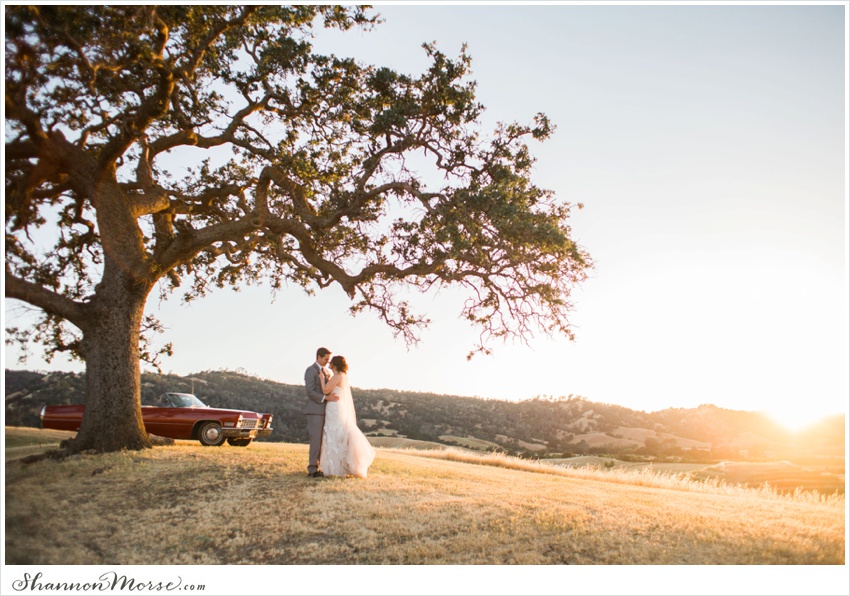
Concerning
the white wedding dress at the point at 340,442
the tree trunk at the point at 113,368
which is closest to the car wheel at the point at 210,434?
the tree trunk at the point at 113,368

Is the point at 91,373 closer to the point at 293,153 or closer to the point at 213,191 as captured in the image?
the point at 213,191

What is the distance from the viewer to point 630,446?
47.0 meters

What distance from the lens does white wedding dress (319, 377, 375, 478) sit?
1134 cm

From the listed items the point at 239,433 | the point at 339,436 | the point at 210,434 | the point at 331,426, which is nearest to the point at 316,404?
the point at 331,426

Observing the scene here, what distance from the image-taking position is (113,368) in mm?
12398

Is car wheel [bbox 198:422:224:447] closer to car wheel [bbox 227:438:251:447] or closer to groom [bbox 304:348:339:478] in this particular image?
car wheel [bbox 227:438:251:447]

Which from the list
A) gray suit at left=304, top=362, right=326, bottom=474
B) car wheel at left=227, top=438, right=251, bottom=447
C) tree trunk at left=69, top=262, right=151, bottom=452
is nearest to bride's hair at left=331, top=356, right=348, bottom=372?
gray suit at left=304, top=362, right=326, bottom=474

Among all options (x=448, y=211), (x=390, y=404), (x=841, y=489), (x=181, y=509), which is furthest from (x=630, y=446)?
(x=181, y=509)

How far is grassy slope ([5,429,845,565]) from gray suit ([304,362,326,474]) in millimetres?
455

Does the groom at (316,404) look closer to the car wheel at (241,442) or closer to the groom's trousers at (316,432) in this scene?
the groom's trousers at (316,432)

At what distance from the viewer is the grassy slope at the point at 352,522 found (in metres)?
7.41

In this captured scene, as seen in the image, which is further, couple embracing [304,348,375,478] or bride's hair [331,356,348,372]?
bride's hair [331,356,348,372]

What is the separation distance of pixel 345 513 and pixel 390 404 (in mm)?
49359

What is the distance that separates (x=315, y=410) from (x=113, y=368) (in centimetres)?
473
